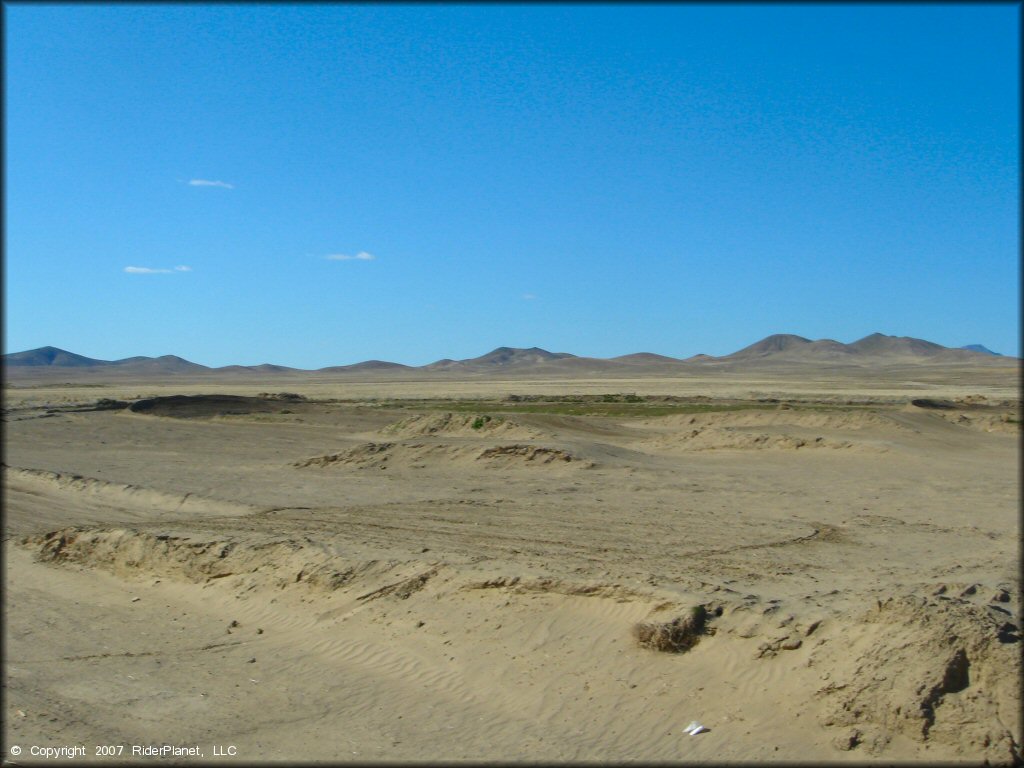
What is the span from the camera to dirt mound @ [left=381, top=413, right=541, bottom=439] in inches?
1212

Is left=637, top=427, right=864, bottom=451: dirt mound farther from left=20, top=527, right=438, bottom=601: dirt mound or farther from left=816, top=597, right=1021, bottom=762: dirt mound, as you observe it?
left=816, top=597, right=1021, bottom=762: dirt mound

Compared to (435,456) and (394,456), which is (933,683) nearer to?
(435,456)

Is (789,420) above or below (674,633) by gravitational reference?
above

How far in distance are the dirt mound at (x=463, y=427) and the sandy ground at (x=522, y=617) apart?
9.00 metres

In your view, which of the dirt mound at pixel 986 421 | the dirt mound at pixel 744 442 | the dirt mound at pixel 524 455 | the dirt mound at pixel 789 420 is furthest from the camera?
the dirt mound at pixel 986 421

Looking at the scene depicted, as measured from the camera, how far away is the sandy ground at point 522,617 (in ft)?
25.7

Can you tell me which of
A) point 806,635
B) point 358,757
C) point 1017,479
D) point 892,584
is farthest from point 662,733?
point 1017,479

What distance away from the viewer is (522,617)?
10.3m

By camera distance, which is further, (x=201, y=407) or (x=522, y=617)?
(x=201, y=407)

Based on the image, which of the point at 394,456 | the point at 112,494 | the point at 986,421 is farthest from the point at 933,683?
the point at 986,421

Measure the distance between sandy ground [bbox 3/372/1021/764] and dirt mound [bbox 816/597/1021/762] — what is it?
0.8 inches

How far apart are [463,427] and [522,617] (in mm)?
21691

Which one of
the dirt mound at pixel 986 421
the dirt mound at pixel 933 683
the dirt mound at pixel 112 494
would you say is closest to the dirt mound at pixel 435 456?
the dirt mound at pixel 112 494

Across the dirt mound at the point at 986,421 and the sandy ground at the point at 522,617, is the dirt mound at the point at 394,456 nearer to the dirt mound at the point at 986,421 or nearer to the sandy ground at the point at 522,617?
the sandy ground at the point at 522,617
